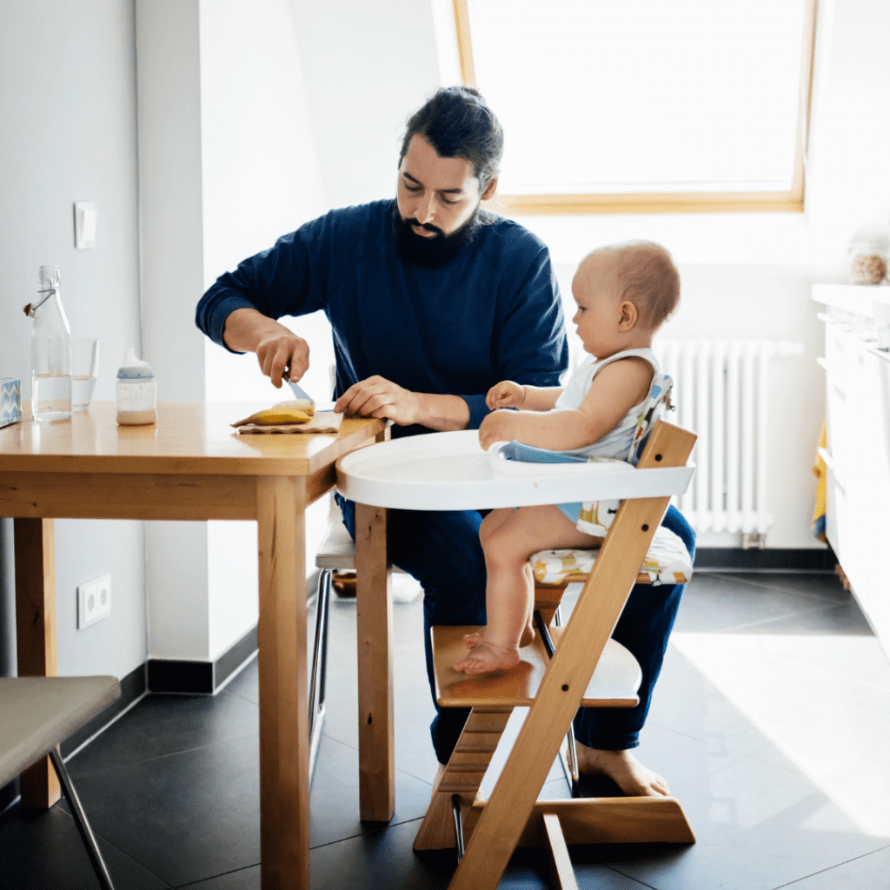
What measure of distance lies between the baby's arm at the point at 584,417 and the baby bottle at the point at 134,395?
526mm

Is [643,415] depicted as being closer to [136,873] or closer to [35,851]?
[136,873]

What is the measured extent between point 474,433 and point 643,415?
312mm

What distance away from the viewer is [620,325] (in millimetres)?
1397

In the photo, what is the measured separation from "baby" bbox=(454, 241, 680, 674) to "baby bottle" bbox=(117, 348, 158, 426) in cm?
53

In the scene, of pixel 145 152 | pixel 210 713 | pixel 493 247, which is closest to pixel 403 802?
pixel 210 713

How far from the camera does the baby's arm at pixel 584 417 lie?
134 cm

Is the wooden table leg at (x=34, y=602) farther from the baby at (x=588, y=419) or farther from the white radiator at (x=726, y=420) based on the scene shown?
the white radiator at (x=726, y=420)

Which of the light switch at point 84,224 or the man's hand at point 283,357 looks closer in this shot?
the man's hand at point 283,357

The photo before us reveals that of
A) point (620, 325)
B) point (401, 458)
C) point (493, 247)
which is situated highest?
point (493, 247)

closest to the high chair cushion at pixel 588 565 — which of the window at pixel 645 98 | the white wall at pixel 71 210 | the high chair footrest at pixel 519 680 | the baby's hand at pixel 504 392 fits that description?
the high chair footrest at pixel 519 680

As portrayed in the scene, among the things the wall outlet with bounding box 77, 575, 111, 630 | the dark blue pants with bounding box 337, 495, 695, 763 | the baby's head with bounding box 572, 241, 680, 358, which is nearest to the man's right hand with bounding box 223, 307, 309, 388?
the dark blue pants with bounding box 337, 495, 695, 763

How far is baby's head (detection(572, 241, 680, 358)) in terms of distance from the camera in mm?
1381

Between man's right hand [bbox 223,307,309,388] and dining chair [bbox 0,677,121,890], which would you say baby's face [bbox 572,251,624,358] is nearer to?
man's right hand [bbox 223,307,309,388]

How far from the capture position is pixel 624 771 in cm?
183
